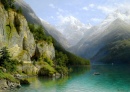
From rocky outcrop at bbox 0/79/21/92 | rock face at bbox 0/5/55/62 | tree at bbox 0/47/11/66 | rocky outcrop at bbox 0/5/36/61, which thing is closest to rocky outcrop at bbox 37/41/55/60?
rock face at bbox 0/5/55/62

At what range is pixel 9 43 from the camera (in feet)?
438

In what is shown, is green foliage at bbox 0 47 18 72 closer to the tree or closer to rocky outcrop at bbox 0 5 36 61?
the tree

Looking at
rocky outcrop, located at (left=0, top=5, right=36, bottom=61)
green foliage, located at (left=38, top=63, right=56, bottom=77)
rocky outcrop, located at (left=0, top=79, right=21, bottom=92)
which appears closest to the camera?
rocky outcrop, located at (left=0, top=79, right=21, bottom=92)

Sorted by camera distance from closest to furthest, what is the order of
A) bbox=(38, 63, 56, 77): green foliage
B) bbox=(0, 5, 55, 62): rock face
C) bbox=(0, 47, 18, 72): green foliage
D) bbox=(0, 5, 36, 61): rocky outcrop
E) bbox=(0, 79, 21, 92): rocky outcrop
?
1. bbox=(0, 79, 21, 92): rocky outcrop
2. bbox=(0, 47, 18, 72): green foliage
3. bbox=(0, 5, 36, 61): rocky outcrop
4. bbox=(0, 5, 55, 62): rock face
5. bbox=(38, 63, 56, 77): green foliage

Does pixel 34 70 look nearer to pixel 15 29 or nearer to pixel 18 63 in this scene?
pixel 18 63

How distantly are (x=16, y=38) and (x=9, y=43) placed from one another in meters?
8.42

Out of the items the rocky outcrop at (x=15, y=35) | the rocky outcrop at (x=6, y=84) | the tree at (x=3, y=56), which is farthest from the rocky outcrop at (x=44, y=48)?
the rocky outcrop at (x=6, y=84)

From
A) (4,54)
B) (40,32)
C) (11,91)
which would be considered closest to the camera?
(11,91)

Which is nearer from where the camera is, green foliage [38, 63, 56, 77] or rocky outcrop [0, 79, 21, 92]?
rocky outcrop [0, 79, 21, 92]

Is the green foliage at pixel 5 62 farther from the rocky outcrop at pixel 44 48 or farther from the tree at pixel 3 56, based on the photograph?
the rocky outcrop at pixel 44 48

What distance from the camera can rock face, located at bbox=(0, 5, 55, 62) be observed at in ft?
429

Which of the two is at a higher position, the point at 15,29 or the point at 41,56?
the point at 15,29

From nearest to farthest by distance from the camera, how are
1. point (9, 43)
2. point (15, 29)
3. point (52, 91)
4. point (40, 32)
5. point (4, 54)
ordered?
1. point (52, 91)
2. point (4, 54)
3. point (9, 43)
4. point (15, 29)
5. point (40, 32)

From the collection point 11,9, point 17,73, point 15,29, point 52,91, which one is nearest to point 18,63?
point 17,73
